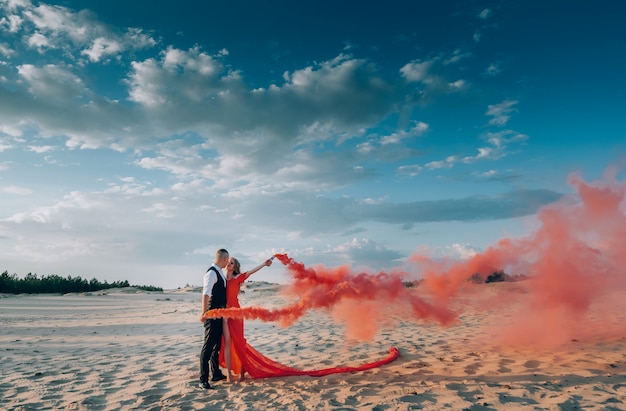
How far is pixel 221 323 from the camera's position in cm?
816

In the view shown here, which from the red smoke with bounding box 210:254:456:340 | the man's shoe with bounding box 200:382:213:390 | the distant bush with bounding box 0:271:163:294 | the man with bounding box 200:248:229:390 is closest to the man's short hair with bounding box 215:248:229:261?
the man with bounding box 200:248:229:390

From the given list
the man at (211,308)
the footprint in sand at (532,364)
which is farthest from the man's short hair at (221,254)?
the footprint in sand at (532,364)

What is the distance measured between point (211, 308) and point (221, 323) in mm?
390

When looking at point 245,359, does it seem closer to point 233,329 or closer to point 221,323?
point 233,329

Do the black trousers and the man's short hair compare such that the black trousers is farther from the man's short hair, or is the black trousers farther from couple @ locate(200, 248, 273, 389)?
the man's short hair

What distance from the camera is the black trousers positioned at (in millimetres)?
7824

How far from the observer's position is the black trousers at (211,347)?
782cm

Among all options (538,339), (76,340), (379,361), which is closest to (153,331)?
(76,340)

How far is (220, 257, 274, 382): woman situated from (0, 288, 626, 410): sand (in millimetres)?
429

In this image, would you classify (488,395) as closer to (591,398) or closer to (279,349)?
(591,398)

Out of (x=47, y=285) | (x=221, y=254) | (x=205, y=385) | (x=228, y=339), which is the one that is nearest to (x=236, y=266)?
(x=221, y=254)

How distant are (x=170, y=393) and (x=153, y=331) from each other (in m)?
9.08

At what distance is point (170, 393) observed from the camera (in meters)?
7.51

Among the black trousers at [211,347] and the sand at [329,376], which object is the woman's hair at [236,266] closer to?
the black trousers at [211,347]
